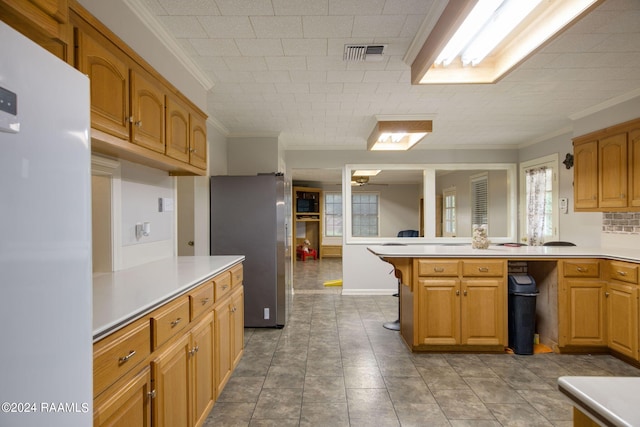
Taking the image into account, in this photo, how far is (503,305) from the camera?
302cm

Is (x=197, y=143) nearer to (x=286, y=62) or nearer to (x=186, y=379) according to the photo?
(x=286, y=62)

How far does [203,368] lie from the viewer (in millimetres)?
1887

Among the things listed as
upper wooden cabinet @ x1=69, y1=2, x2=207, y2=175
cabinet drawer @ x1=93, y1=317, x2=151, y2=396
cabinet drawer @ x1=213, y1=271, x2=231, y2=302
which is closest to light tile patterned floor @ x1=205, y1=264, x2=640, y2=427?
cabinet drawer @ x1=213, y1=271, x2=231, y2=302

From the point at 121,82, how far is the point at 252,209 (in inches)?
89.5

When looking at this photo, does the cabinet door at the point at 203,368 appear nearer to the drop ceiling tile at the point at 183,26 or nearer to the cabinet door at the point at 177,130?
the cabinet door at the point at 177,130

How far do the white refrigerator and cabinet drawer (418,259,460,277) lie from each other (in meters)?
2.68

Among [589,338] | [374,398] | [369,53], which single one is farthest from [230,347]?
[589,338]

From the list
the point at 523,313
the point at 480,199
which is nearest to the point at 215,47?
the point at 523,313

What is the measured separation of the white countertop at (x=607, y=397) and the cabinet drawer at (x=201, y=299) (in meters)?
1.60

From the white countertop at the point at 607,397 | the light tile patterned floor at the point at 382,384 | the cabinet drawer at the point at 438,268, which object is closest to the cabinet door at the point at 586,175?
the light tile patterned floor at the point at 382,384

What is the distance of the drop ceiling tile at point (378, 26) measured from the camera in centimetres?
194

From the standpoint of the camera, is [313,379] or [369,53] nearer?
[369,53]

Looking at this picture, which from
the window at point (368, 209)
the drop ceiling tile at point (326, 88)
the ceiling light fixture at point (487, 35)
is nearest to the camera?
the ceiling light fixture at point (487, 35)

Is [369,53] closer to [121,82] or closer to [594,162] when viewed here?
[121,82]
